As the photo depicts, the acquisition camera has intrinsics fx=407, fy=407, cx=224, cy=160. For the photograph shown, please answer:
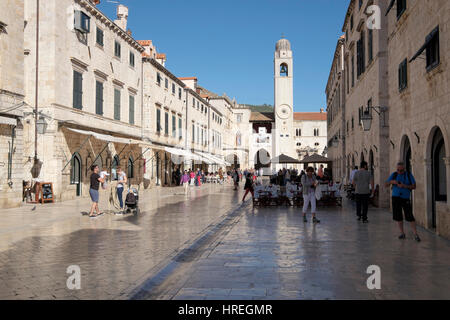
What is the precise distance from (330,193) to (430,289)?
11291 mm

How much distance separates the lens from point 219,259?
673cm

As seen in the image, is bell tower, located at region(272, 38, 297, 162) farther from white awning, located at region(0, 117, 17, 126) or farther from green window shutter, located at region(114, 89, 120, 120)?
white awning, located at region(0, 117, 17, 126)

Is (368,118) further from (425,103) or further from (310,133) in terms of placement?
(310,133)

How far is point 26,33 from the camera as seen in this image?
18188 millimetres

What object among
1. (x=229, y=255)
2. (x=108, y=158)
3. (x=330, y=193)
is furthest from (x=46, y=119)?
(x=229, y=255)

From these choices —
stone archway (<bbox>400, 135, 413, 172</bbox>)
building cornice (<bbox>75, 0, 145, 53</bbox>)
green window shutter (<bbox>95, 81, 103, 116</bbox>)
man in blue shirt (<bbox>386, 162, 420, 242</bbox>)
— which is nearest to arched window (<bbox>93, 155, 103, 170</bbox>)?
green window shutter (<bbox>95, 81, 103, 116</bbox>)

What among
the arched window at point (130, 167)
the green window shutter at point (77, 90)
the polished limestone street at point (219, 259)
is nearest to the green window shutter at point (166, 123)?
the arched window at point (130, 167)

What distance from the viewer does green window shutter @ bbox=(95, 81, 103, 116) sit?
21.9 meters

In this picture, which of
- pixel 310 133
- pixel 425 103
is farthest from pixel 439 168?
pixel 310 133

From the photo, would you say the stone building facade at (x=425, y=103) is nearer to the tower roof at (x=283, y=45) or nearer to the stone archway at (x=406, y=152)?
the stone archway at (x=406, y=152)

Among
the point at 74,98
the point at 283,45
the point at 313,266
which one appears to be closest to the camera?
the point at 313,266

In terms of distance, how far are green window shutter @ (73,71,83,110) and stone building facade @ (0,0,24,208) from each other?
3947 millimetres

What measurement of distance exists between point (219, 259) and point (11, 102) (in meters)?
12.2
